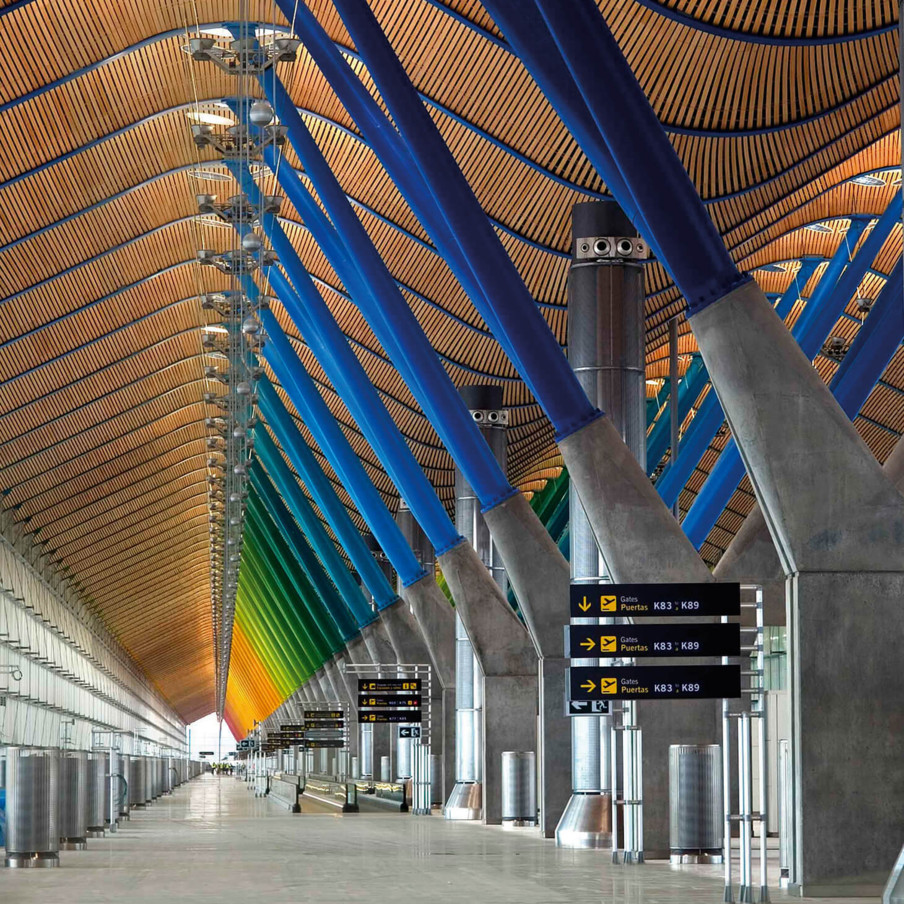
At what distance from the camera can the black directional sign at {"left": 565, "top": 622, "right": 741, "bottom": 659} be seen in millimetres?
13891

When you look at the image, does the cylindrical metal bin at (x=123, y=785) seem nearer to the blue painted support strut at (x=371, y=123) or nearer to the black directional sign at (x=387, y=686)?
the black directional sign at (x=387, y=686)

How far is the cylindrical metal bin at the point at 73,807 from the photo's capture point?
20312 mm

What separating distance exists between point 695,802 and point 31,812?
7.14 m

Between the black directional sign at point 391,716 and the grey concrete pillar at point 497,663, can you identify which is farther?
the black directional sign at point 391,716

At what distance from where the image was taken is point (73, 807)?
832 inches

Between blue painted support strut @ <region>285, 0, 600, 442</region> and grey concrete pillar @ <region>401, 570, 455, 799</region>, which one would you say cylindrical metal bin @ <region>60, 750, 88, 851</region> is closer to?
blue painted support strut @ <region>285, 0, 600, 442</region>

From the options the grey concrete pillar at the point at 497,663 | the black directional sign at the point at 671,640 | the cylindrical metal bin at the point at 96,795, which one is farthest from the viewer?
the grey concrete pillar at the point at 497,663

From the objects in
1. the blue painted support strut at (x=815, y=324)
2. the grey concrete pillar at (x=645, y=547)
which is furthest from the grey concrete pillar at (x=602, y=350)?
the blue painted support strut at (x=815, y=324)

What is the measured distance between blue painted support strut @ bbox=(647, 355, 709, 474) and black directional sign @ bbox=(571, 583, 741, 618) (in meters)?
25.1

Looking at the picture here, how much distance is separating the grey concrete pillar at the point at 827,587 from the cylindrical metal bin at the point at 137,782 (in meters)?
27.9

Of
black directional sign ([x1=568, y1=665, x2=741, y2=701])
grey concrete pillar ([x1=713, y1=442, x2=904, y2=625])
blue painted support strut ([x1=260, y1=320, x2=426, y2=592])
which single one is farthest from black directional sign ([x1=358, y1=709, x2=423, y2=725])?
black directional sign ([x1=568, y1=665, x2=741, y2=701])

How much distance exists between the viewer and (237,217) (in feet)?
96.3

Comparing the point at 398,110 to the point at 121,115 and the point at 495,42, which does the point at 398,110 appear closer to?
the point at 495,42

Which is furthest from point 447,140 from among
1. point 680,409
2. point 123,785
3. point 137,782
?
point 137,782
